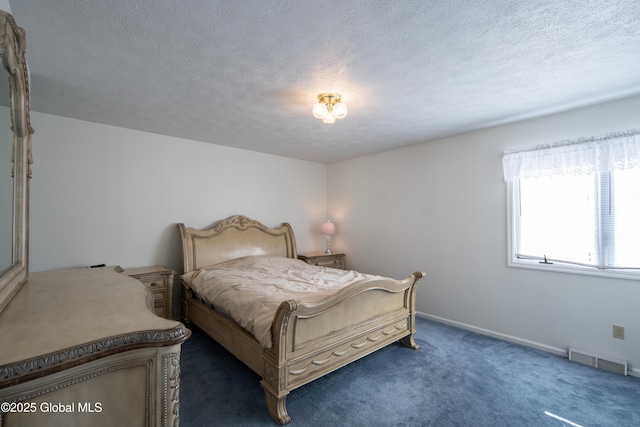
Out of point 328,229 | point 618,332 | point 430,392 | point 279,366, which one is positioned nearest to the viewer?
point 279,366

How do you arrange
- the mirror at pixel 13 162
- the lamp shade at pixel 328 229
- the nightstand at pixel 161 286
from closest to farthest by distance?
the mirror at pixel 13 162 → the nightstand at pixel 161 286 → the lamp shade at pixel 328 229

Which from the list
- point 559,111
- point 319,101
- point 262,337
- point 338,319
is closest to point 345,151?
point 319,101

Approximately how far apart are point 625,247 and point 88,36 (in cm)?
437

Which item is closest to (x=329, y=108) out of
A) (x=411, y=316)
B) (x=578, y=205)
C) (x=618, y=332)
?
(x=411, y=316)

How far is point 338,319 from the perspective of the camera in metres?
2.21

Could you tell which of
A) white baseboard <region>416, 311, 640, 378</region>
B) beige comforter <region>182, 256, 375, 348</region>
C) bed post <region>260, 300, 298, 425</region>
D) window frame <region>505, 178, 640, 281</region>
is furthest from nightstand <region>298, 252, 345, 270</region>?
bed post <region>260, 300, 298, 425</region>

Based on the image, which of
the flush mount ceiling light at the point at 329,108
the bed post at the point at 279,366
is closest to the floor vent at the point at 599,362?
the bed post at the point at 279,366

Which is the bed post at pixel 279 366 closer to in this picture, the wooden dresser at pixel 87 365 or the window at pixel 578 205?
the wooden dresser at pixel 87 365

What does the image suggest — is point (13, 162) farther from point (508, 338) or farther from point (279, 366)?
point (508, 338)

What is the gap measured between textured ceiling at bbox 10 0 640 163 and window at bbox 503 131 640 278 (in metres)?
0.46

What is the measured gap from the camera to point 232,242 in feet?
12.9

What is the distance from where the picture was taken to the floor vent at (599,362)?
242 cm

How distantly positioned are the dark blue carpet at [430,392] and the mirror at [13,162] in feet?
4.50

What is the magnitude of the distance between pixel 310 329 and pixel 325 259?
260 cm
